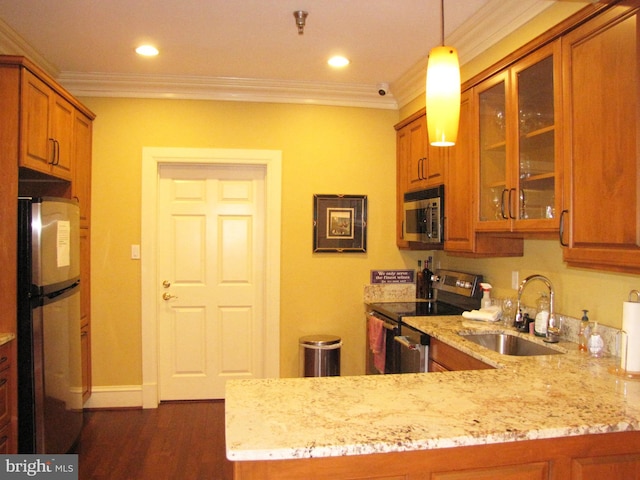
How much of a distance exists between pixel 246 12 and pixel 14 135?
55.8 inches

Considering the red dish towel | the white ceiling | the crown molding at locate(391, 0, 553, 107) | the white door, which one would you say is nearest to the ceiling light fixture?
the white ceiling

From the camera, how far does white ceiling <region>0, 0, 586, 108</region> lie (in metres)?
2.57

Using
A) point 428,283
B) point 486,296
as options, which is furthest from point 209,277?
point 486,296

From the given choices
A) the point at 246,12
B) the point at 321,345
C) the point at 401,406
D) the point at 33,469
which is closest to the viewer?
the point at 401,406

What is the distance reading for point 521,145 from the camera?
2342 mm

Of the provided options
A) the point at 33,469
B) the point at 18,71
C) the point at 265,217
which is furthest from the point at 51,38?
the point at 33,469

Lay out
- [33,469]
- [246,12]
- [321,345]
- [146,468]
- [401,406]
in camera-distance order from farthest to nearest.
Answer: [321,345] < [146,468] < [246,12] < [33,469] < [401,406]

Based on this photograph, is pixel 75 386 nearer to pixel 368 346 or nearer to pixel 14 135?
pixel 14 135

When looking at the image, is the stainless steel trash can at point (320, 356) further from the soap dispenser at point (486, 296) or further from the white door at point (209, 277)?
the soap dispenser at point (486, 296)

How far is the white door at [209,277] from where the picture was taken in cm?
394

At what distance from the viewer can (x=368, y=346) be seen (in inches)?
154

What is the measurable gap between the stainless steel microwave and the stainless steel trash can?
105 centimetres

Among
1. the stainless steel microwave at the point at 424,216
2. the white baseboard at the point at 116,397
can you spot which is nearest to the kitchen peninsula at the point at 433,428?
the stainless steel microwave at the point at 424,216

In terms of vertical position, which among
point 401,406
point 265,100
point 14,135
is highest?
point 265,100
